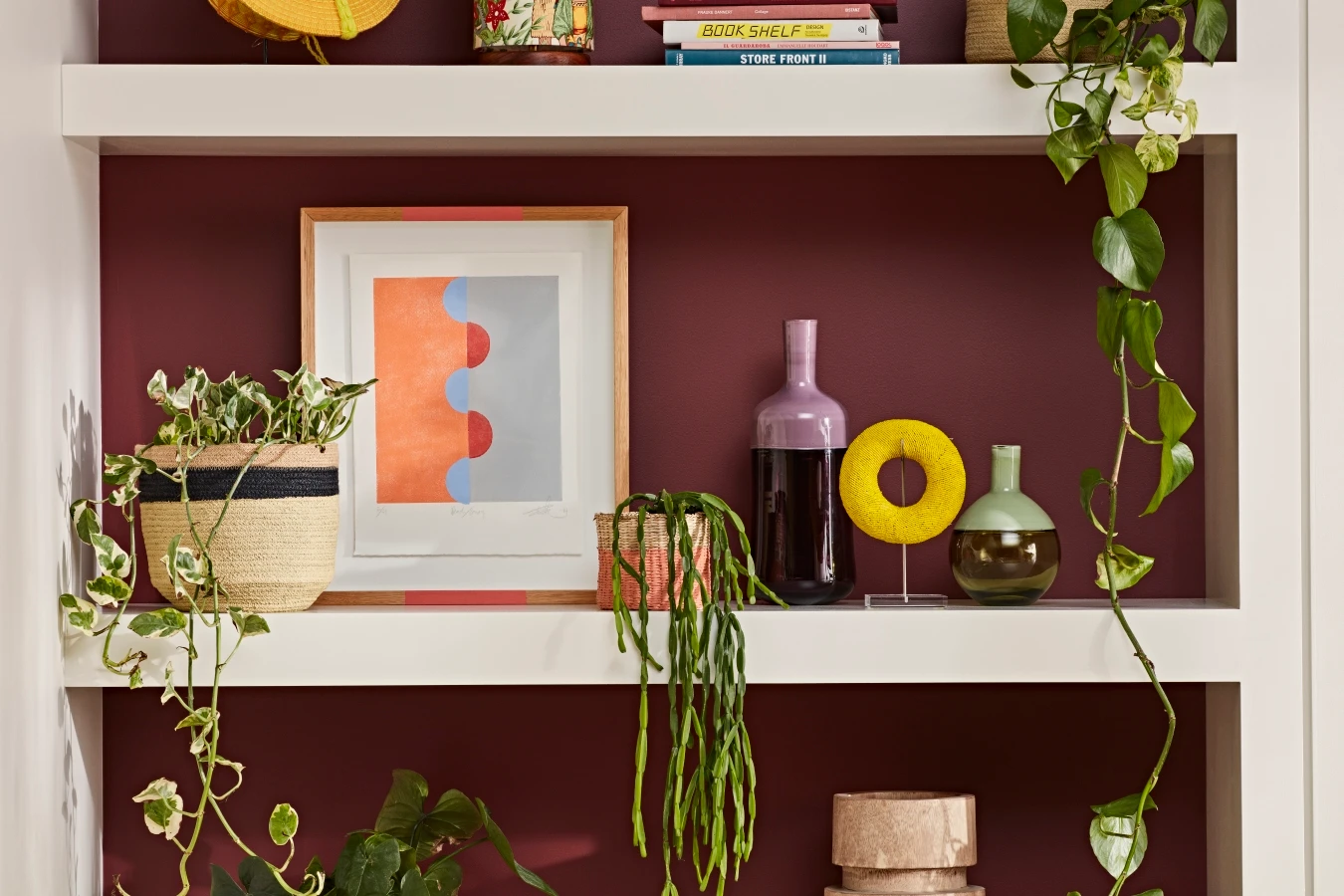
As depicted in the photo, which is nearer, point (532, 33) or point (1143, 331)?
point (1143, 331)

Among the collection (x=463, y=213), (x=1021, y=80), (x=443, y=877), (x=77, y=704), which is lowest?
(x=443, y=877)

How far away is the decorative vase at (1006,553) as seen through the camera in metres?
1.43

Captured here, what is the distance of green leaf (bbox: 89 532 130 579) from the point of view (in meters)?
1.35

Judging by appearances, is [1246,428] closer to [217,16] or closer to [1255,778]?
[1255,778]

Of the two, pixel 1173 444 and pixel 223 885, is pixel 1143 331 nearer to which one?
pixel 1173 444

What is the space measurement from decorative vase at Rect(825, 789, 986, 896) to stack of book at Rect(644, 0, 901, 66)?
2.66ft

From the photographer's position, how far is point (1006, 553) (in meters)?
1.43

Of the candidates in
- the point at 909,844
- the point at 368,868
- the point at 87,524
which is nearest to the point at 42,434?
the point at 87,524

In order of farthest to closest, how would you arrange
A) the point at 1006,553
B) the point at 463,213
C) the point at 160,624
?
the point at 463,213
the point at 1006,553
the point at 160,624

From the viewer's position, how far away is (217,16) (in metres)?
1.60

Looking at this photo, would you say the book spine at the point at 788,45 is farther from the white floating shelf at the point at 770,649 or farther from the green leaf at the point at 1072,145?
the white floating shelf at the point at 770,649

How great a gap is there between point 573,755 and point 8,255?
84 cm

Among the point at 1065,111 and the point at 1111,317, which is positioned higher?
the point at 1065,111

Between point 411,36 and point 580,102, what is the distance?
340 mm
